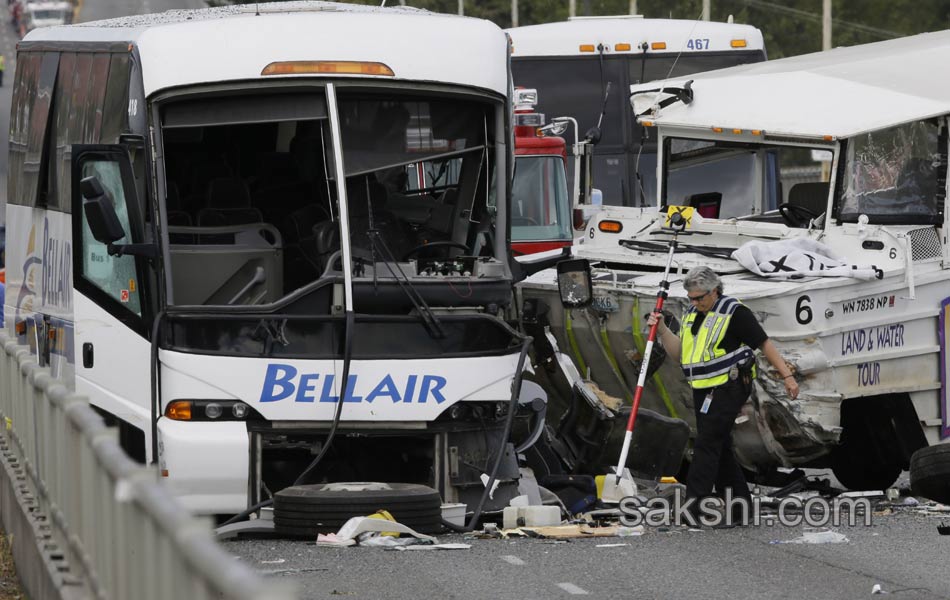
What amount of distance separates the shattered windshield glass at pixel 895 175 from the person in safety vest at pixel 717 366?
2.51 m

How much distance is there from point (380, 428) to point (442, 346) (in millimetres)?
632

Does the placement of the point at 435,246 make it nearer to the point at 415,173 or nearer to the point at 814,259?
the point at 415,173

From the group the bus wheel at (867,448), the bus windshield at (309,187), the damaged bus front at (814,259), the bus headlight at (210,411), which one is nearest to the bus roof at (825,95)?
the damaged bus front at (814,259)

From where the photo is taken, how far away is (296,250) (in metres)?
11.6

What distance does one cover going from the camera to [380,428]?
35.3 ft

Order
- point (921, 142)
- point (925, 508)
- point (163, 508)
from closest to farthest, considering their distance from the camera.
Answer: point (163, 508) < point (925, 508) < point (921, 142)

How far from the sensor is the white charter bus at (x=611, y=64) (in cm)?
2280

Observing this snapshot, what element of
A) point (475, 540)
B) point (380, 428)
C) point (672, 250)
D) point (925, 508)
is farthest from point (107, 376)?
point (925, 508)

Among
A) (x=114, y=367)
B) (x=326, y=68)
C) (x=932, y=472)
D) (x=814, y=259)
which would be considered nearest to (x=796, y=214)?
(x=814, y=259)

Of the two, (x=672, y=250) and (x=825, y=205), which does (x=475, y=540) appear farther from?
(x=825, y=205)

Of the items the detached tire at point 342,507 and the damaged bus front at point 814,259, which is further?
the damaged bus front at point 814,259

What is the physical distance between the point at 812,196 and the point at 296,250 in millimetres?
4854

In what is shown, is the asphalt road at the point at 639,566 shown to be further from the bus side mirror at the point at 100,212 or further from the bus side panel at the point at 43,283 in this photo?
the bus side panel at the point at 43,283

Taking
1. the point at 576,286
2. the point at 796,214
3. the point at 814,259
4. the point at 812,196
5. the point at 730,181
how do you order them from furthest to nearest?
the point at 730,181, the point at 812,196, the point at 796,214, the point at 814,259, the point at 576,286
